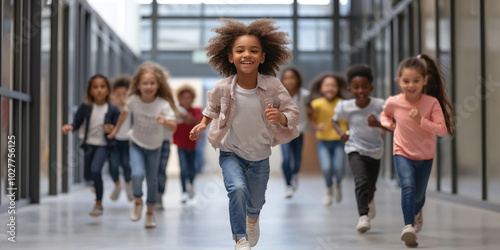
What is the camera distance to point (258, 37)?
3.67 m

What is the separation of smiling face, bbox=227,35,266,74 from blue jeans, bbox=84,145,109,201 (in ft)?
8.92

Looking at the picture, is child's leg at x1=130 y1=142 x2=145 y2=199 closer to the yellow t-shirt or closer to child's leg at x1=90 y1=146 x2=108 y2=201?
child's leg at x1=90 y1=146 x2=108 y2=201

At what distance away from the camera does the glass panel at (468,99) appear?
23.9 ft

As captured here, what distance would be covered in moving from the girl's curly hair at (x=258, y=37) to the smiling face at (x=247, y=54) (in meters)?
0.08

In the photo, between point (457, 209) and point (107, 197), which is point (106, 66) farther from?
point (457, 209)

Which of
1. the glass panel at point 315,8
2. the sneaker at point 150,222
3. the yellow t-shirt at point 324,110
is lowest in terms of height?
the sneaker at point 150,222

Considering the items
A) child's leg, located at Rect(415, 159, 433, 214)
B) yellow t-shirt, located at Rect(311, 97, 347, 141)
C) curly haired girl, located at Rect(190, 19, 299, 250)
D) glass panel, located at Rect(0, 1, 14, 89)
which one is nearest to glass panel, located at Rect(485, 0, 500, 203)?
yellow t-shirt, located at Rect(311, 97, 347, 141)

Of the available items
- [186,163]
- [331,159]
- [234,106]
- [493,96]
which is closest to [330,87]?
[331,159]

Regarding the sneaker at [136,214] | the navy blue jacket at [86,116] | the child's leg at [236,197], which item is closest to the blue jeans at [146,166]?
the sneaker at [136,214]

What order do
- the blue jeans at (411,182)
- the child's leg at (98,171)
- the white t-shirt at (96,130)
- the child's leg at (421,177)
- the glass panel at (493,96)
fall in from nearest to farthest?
the blue jeans at (411,182), the child's leg at (421,177), the child's leg at (98,171), the white t-shirt at (96,130), the glass panel at (493,96)

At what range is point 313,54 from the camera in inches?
656

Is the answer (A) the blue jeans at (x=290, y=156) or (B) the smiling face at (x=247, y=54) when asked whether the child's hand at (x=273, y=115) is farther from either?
(A) the blue jeans at (x=290, y=156)

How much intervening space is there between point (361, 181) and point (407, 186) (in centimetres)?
77

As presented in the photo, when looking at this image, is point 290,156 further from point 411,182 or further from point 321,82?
point 411,182
